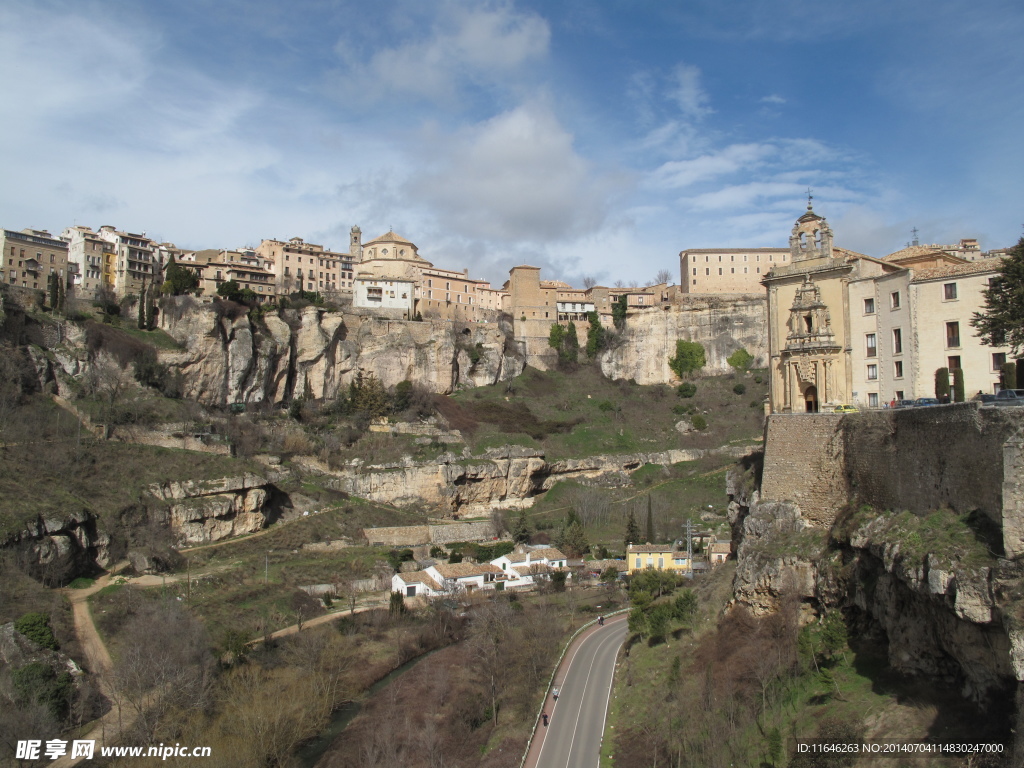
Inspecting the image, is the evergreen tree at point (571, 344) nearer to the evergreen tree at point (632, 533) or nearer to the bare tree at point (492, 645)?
the evergreen tree at point (632, 533)

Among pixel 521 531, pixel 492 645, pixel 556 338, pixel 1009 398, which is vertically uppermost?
pixel 556 338

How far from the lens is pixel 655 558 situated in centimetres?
4441

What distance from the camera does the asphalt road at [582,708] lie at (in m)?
21.3

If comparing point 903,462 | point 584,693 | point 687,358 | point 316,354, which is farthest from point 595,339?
point 903,462

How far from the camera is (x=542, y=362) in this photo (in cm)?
7644

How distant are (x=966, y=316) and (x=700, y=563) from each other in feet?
84.2

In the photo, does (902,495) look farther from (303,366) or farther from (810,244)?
(303,366)

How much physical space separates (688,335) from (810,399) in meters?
50.9

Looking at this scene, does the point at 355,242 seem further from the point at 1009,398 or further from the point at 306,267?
the point at 1009,398

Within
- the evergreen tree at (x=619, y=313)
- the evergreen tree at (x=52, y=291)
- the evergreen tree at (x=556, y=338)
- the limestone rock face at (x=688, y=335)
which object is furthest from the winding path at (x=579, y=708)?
the evergreen tree at (x=619, y=313)

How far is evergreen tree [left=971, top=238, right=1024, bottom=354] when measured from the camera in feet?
62.1

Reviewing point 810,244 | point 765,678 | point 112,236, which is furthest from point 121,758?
point 112,236

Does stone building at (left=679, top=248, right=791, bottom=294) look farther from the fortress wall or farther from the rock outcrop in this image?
the fortress wall

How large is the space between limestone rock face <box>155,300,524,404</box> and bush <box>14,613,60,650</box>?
31.2 meters
